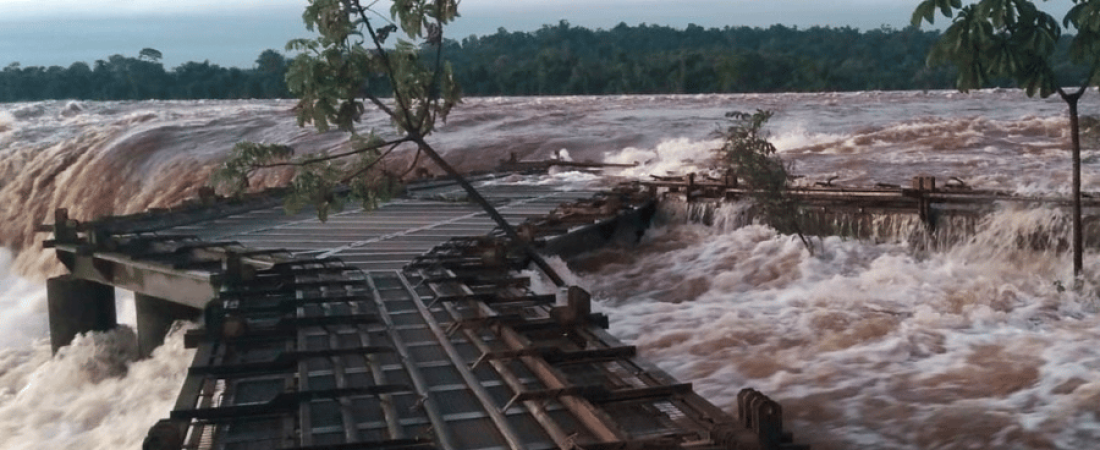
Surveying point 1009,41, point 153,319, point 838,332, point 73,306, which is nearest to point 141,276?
point 153,319

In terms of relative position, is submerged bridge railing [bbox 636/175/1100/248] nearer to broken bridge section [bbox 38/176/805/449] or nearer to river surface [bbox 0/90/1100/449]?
river surface [bbox 0/90/1100/449]

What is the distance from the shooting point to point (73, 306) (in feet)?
42.1

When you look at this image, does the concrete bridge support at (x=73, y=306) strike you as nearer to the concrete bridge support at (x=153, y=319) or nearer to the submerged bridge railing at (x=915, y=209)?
the concrete bridge support at (x=153, y=319)

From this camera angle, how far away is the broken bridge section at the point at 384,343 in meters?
5.83

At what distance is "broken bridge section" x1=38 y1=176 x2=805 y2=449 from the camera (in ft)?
19.1

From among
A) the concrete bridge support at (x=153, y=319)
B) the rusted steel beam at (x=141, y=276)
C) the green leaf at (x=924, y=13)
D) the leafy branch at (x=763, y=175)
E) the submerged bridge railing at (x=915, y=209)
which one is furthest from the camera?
the leafy branch at (x=763, y=175)

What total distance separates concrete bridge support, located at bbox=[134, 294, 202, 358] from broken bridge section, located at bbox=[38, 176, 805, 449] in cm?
2

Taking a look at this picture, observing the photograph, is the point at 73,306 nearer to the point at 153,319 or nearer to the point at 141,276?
the point at 153,319

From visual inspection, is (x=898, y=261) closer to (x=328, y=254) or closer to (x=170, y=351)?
(x=328, y=254)

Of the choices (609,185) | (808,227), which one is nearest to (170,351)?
(808,227)

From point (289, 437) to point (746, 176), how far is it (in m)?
8.94

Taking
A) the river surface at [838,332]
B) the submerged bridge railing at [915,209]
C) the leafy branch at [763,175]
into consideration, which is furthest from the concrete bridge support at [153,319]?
the submerged bridge railing at [915,209]

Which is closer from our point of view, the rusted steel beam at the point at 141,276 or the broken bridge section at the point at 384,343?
the broken bridge section at the point at 384,343

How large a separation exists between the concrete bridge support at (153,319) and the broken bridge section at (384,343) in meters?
0.02
